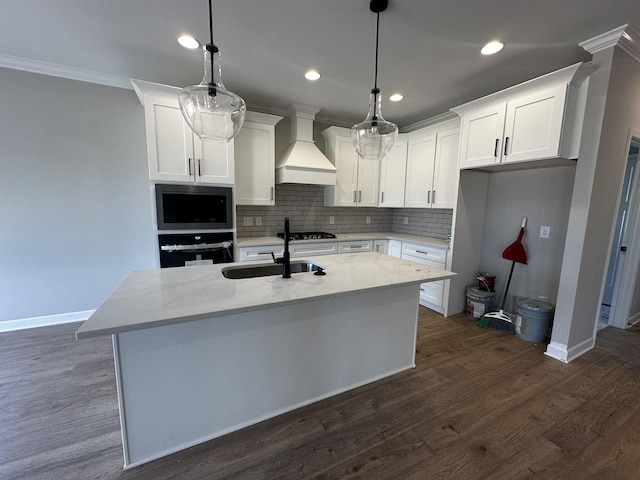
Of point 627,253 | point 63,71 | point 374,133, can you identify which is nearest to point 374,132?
point 374,133

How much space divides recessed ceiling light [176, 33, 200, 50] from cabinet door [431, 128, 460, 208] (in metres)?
2.87

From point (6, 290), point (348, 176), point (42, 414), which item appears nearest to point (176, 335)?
point (42, 414)

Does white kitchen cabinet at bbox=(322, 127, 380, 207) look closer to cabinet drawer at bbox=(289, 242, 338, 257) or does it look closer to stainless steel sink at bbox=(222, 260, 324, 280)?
cabinet drawer at bbox=(289, 242, 338, 257)

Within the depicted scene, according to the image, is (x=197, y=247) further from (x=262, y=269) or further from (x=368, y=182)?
(x=368, y=182)

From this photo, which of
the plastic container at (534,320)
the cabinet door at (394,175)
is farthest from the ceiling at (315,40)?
the plastic container at (534,320)

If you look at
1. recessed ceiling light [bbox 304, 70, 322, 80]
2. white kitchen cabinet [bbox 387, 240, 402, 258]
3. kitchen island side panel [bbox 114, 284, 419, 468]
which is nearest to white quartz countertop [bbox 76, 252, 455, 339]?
kitchen island side panel [bbox 114, 284, 419, 468]

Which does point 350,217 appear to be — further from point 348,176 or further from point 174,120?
point 174,120

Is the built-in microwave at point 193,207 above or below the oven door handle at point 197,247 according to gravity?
above

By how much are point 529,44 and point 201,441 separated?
3605 millimetres

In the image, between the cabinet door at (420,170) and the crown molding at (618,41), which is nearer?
the crown molding at (618,41)

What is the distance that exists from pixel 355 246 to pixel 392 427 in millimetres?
2485

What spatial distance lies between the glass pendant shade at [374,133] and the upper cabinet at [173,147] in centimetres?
164

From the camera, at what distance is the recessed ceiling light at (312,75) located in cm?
265

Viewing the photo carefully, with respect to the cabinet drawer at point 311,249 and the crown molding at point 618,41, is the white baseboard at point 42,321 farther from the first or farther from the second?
the crown molding at point 618,41
